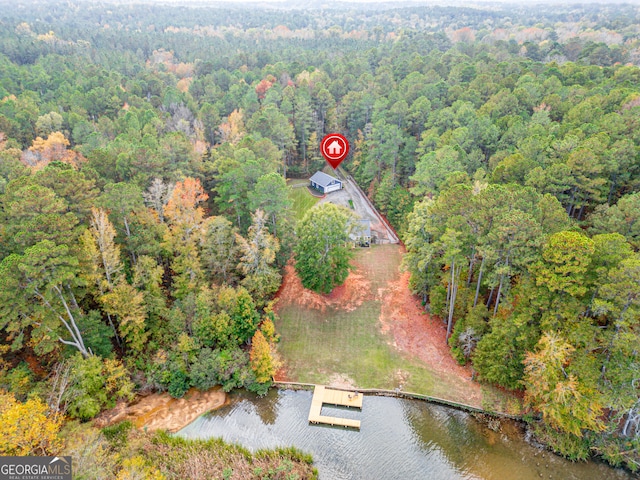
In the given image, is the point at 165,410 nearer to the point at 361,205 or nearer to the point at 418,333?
the point at 418,333

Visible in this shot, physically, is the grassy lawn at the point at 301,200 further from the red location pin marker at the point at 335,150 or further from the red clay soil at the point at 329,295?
the red clay soil at the point at 329,295

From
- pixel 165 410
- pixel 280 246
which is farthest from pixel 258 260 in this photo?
pixel 165 410

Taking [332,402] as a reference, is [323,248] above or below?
above

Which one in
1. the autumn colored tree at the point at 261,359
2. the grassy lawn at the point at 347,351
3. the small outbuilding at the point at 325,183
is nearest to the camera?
the autumn colored tree at the point at 261,359

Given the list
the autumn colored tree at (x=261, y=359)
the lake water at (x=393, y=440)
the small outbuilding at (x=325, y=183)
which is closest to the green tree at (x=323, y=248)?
the autumn colored tree at (x=261, y=359)

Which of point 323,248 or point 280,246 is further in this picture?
point 280,246
